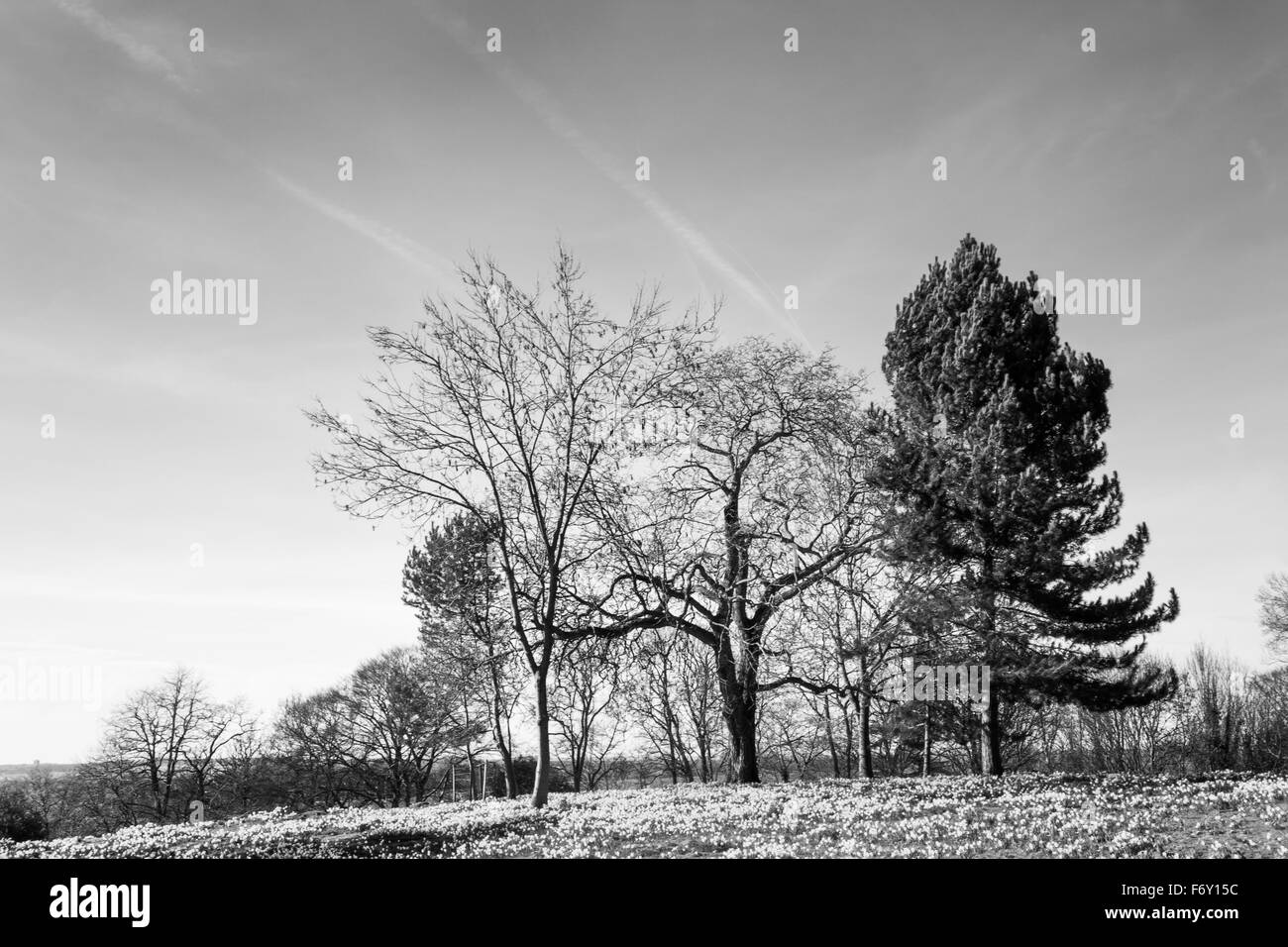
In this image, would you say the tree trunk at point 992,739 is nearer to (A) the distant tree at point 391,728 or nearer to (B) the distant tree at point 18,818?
(B) the distant tree at point 18,818

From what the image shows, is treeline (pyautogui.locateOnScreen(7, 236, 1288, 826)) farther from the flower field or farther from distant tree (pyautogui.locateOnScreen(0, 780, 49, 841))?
distant tree (pyautogui.locateOnScreen(0, 780, 49, 841))

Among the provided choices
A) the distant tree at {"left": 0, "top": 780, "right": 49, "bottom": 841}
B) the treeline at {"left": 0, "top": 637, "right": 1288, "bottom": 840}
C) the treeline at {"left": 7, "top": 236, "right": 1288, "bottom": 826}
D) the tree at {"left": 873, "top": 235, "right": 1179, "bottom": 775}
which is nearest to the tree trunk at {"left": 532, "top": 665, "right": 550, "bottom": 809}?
the treeline at {"left": 7, "top": 236, "right": 1288, "bottom": 826}

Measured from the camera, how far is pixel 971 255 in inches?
1157

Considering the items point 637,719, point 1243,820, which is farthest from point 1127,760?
point 1243,820

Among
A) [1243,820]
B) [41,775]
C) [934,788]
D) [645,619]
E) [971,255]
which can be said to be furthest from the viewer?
[41,775]

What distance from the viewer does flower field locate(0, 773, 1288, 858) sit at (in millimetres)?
11211

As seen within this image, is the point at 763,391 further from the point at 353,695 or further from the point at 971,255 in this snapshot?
the point at 353,695

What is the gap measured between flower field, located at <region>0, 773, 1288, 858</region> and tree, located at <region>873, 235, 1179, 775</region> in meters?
7.66

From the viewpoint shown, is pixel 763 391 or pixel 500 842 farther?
pixel 763 391

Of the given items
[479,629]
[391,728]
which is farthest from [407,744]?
[479,629]

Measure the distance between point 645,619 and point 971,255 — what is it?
59.7 ft

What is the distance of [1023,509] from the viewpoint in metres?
26.2

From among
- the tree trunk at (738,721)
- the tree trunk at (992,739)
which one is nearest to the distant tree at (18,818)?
the tree trunk at (738,721)

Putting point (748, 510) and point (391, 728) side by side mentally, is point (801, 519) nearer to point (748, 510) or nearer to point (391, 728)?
point (748, 510)
